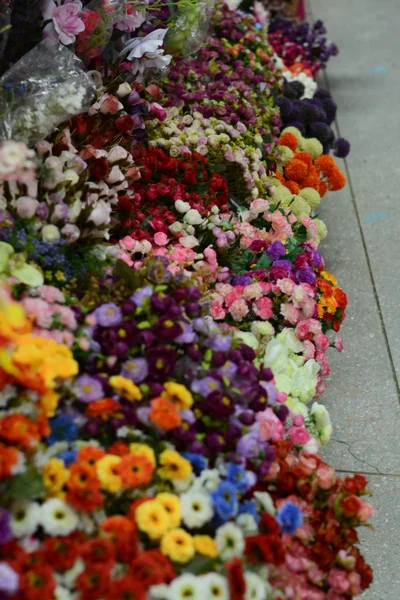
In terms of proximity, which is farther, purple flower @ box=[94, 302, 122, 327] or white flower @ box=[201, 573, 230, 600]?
purple flower @ box=[94, 302, 122, 327]

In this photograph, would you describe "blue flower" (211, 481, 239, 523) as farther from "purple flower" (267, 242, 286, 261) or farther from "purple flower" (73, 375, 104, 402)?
"purple flower" (267, 242, 286, 261)

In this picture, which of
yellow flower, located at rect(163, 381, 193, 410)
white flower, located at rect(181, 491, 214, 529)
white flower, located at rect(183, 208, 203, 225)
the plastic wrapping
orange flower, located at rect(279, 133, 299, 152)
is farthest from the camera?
orange flower, located at rect(279, 133, 299, 152)

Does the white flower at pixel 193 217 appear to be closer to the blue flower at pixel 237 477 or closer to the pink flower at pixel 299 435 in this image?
the pink flower at pixel 299 435

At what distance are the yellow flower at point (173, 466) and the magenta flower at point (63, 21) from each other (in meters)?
1.29

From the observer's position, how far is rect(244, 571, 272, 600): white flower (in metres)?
1.15

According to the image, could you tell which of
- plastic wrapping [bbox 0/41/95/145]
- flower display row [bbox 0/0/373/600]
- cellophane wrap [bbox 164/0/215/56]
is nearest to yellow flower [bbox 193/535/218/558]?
flower display row [bbox 0/0/373/600]

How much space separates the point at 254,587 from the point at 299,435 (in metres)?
0.42

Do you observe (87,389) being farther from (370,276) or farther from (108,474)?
(370,276)

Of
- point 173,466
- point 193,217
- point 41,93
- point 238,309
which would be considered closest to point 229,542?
point 173,466

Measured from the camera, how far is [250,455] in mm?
1360

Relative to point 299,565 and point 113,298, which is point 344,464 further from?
point 113,298

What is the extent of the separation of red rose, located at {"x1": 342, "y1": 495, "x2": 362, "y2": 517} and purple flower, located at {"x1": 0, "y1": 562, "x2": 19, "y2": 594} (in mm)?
642

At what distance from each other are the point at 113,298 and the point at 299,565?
2.19ft

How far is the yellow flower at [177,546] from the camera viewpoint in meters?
1.15
